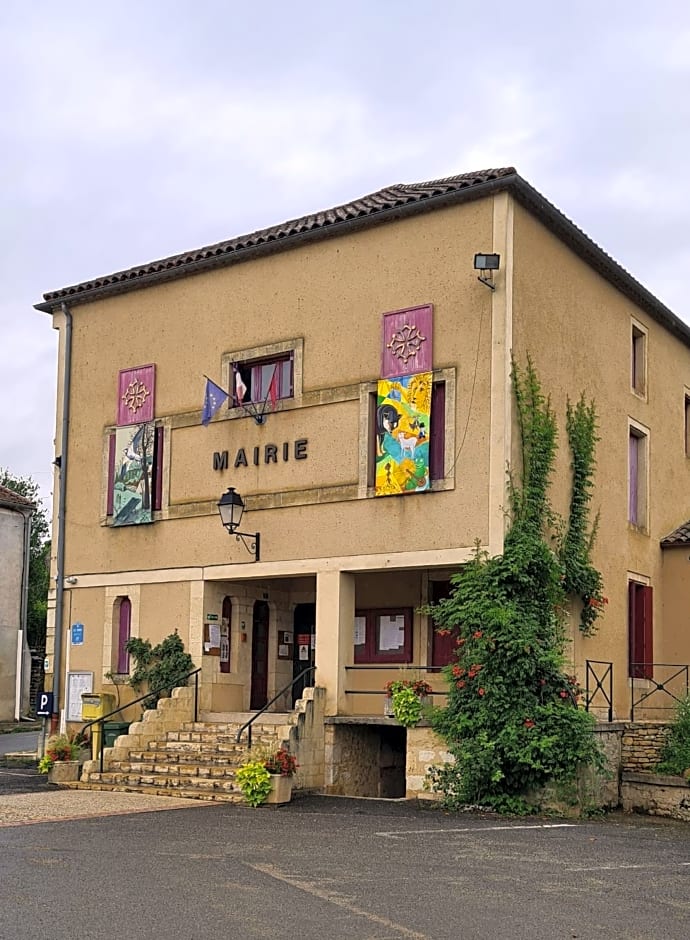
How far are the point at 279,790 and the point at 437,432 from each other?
5502mm

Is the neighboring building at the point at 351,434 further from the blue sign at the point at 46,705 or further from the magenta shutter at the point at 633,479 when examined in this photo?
the blue sign at the point at 46,705

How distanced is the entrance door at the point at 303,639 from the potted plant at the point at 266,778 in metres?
5.42

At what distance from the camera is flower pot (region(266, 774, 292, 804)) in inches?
623

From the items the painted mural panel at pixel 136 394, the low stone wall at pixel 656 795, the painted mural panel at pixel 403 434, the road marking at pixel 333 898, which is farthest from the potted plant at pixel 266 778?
the painted mural panel at pixel 136 394

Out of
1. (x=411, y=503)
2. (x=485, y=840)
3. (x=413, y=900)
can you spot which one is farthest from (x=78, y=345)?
(x=413, y=900)

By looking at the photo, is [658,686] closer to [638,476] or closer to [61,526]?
[638,476]

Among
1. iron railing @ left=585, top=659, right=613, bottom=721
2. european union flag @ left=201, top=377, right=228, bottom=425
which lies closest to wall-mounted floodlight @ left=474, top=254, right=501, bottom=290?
european union flag @ left=201, top=377, right=228, bottom=425

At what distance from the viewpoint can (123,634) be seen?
21.2 m

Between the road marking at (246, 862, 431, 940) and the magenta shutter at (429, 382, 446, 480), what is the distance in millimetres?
7884

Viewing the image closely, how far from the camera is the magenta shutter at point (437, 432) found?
58.2 feet

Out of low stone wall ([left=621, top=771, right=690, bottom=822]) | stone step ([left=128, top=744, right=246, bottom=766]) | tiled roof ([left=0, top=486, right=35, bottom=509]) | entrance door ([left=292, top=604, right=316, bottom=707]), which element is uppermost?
tiled roof ([left=0, top=486, right=35, bottom=509])

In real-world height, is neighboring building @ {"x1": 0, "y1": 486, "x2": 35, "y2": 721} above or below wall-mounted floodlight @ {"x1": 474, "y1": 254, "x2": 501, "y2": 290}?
below

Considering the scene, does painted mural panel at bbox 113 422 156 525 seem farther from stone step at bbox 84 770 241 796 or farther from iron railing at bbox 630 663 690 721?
iron railing at bbox 630 663 690 721

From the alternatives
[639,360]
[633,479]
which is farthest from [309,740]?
[639,360]
